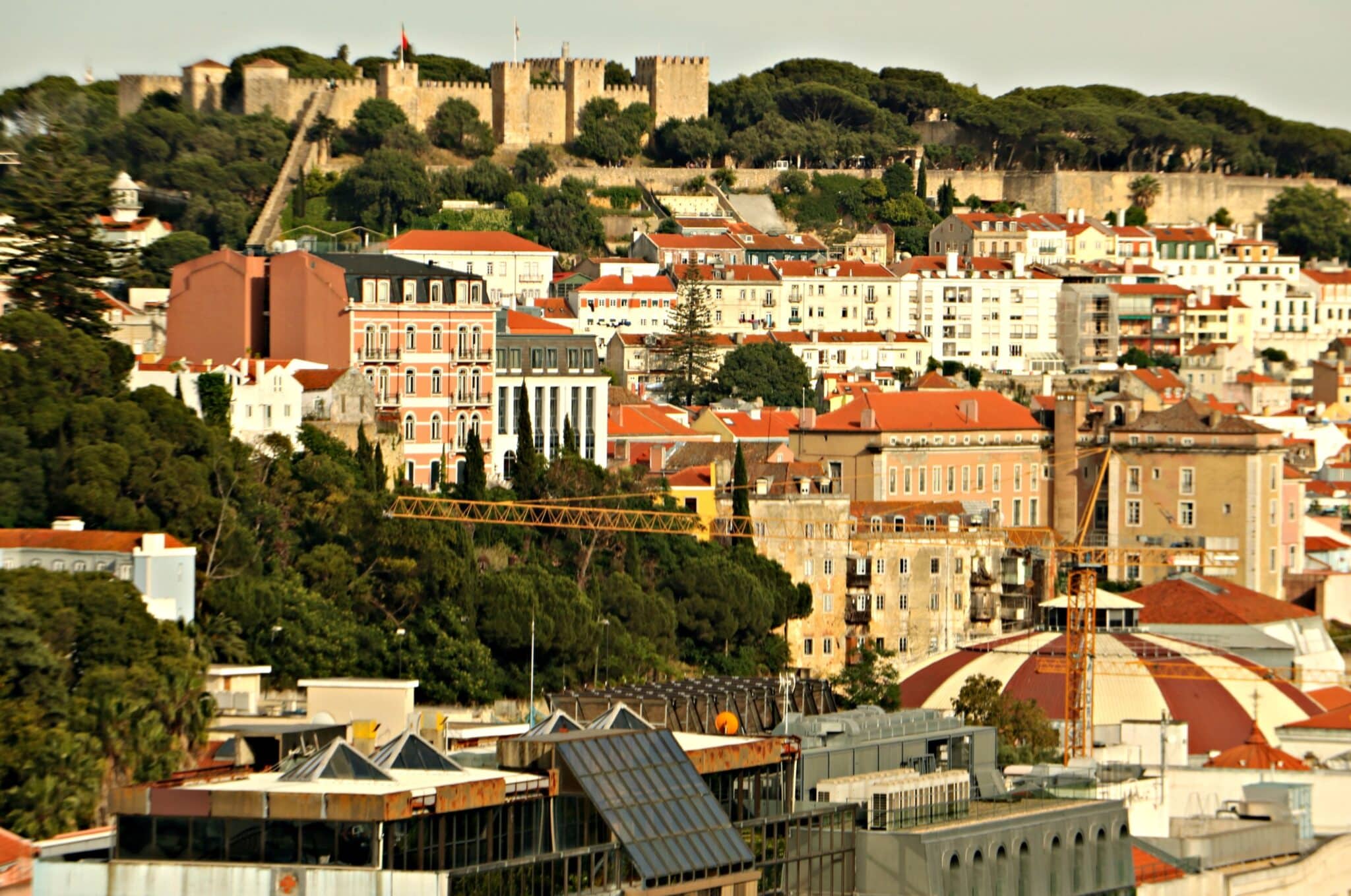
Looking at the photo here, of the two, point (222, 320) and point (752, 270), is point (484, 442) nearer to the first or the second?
point (222, 320)

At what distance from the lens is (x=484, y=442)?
62406 mm

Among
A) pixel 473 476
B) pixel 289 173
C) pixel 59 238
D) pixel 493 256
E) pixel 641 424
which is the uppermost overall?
pixel 289 173

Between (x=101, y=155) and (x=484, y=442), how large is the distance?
33.9 meters

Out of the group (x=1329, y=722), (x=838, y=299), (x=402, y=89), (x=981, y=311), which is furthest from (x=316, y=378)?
(x=402, y=89)

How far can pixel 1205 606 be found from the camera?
70.0 meters

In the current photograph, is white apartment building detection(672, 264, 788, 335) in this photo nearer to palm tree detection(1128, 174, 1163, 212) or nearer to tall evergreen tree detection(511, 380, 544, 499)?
palm tree detection(1128, 174, 1163, 212)

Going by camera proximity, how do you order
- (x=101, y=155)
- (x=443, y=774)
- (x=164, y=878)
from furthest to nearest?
(x=101, y=155)
(x=443, y=774)
(x=164, y=878)

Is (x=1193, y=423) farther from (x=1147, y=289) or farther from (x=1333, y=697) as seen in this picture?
(x=1147, y=289)

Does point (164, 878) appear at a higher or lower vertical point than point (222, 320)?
lower

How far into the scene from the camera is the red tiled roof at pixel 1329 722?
56.1 meters

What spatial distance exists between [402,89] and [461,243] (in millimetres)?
17763

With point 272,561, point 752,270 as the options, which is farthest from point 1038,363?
point 272,561

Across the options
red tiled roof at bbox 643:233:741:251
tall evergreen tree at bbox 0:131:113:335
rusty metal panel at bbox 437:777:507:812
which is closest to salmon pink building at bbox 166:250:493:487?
tall evergreen tree at bbox 0:131:113:335

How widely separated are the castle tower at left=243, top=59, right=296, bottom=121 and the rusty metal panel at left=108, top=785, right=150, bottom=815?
7633 centimetres
